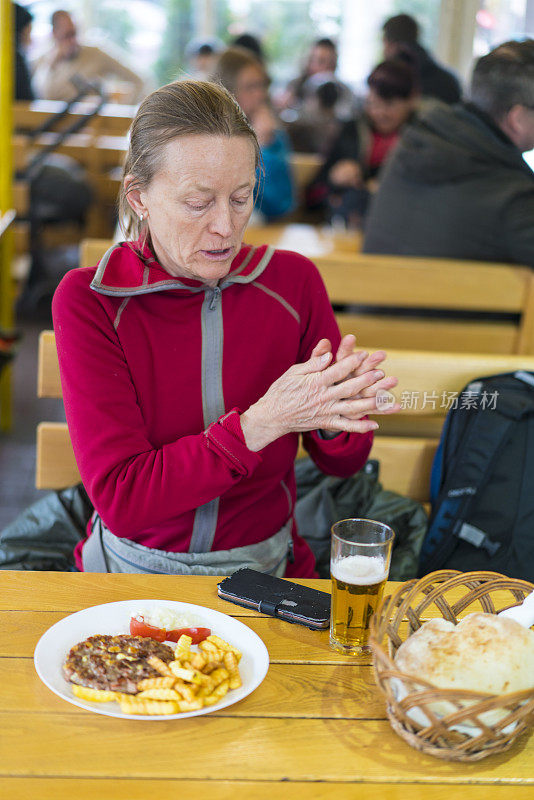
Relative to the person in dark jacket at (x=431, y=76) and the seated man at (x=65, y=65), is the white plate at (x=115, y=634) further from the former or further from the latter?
the seated man at (x=65, y=65)

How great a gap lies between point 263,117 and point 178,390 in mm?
2417

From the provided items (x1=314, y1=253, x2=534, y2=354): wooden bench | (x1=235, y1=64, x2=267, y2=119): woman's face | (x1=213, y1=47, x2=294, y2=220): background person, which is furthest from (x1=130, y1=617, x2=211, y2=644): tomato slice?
(x1=235, y1=64, x2=267, y2=119): woman's face

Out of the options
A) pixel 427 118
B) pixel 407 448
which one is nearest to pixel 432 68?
pixel 427 118

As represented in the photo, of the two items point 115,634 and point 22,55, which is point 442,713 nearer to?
point 115,634

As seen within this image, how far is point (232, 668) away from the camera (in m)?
0.97

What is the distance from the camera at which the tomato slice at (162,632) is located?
1.03m

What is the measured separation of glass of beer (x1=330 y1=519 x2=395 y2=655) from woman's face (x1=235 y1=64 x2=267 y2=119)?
2.81 meters

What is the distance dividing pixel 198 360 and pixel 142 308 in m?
Result: 0.12

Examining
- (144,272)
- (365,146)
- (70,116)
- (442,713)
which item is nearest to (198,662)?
(442,713)

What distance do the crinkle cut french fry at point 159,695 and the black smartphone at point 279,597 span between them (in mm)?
232

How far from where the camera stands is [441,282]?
2479mm

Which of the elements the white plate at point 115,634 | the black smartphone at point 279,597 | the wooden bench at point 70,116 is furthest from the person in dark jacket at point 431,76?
the white plate at point 115,634

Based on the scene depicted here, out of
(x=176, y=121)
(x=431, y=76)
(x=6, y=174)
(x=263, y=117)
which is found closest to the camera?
(x=176, y=121)

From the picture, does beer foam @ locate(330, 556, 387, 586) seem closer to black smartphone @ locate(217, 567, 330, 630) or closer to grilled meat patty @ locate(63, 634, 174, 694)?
black smartphone @ locate(217, 567, 330, 630)
